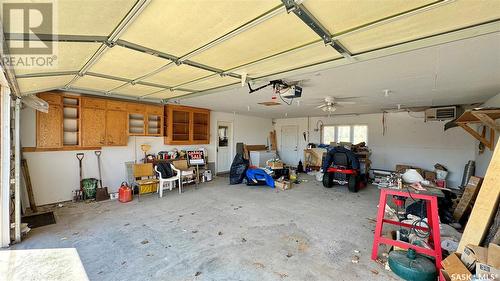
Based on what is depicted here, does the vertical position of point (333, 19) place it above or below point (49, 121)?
above

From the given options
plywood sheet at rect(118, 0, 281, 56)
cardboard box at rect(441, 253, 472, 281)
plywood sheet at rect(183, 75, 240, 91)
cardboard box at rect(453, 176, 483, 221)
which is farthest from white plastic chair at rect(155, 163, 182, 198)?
cardboard box at rect(453, 176, 483, 221)

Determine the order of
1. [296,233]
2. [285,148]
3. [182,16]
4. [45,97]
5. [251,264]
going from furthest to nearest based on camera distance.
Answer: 1. [285,148]
2. [45,97]
3. [296,233]
4. [251,264]
5. [182,16]

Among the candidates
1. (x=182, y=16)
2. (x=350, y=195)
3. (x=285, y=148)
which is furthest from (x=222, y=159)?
(x=182, y=16)

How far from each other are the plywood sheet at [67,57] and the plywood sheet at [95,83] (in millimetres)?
603

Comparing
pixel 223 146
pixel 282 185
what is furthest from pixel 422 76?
pixel 223 146

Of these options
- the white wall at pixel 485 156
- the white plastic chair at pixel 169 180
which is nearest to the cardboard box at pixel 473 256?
the white wall at pixel 485 156

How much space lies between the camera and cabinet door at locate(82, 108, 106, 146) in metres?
4.63

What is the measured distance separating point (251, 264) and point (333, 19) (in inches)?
99.7

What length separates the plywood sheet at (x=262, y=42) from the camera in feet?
5.24

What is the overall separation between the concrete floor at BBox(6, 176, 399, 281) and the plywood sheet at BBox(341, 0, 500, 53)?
2.35 metres

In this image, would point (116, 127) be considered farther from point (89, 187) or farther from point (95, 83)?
point (95, 83)

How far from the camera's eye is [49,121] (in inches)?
166

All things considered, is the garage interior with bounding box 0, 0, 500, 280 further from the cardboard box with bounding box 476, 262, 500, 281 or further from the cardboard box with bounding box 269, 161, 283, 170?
the cardboard box with bounding box 269, 161, 283, 170

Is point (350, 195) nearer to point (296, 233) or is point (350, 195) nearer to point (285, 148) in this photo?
point (296, 233)
